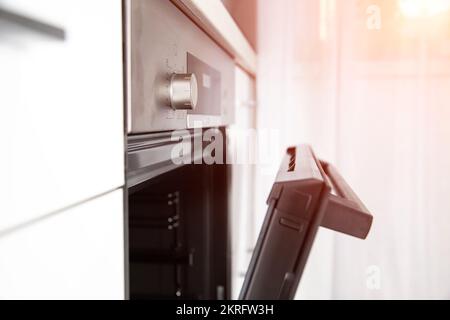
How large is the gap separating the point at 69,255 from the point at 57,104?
0.10m

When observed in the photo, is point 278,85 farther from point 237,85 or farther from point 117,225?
point 117,225

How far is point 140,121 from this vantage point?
420 millimetres

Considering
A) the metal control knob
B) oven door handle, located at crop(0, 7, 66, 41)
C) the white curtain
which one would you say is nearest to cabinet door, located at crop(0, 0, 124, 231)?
oven door handle, located at crop(0, 7, 66, 41)

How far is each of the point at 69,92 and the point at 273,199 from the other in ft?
0.65

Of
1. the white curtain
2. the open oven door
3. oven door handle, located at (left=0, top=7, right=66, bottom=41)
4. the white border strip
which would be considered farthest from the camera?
the white curtain

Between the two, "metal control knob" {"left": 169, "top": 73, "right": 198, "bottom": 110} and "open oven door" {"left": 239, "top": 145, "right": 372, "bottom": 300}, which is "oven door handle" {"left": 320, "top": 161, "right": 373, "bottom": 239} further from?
"metal control knob" {"left": 169, "top": 73, "right": 198, "bottom": 110}

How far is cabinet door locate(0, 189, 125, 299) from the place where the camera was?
24cm

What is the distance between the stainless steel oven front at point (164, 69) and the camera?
1.34 ft

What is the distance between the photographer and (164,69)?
1.58ft

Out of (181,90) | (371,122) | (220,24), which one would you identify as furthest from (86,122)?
(371,122)

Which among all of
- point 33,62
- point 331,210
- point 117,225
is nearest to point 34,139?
point 33,62

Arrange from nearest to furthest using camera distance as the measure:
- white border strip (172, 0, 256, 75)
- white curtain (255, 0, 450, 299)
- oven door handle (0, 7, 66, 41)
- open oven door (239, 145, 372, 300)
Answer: oven door handle (0, 7, 66, 41) → open oven door (239, 145, 372, 300) → white border strip (172, 0, 256, 75) → white curtain (255, 0, 450, 299)

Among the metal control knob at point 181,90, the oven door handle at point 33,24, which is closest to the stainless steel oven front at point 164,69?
the metal control knob at point 181,90

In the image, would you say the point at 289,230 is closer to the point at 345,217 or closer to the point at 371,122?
the point at 345,217
